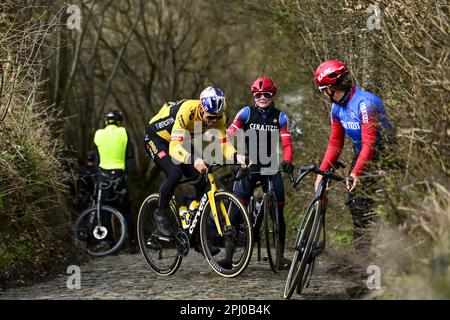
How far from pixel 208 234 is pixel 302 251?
2278 millimetres

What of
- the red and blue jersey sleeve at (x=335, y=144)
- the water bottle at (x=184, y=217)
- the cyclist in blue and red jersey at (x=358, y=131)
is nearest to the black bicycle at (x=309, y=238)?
the cyclist in blue and red jersey at (x=358, y=131)

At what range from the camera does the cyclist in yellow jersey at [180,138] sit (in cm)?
942

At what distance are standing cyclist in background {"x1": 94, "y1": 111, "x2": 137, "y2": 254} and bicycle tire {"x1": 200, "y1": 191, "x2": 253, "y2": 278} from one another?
461cm

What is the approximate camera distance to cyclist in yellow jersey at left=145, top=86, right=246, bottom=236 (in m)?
9.42

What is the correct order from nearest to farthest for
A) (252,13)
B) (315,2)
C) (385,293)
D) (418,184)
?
1. (385,293)
2. (418,184)
3. (315,2)
4. (252,13)

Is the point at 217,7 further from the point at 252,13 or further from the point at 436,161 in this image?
the point at 436,161

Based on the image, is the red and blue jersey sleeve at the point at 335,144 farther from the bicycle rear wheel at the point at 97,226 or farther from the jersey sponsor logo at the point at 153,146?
the bicycle rear wheel at the point at 97,226

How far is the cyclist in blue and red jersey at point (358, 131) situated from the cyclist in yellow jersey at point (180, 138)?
1.52 metres

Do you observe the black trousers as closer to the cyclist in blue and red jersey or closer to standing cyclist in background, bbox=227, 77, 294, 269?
standing cyclist in background, bbox=227, 77, 294, 269

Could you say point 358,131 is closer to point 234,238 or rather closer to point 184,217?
point 234,238

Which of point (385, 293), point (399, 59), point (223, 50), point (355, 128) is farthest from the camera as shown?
point (223, 50)

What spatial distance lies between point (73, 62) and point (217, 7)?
15.7 ft

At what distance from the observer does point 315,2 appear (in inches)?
529
